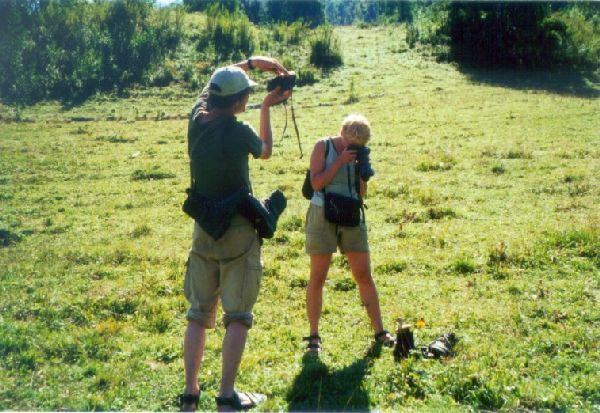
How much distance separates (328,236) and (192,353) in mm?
1813

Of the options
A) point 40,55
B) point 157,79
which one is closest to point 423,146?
point 157,79

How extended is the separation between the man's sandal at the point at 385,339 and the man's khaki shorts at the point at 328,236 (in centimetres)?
88

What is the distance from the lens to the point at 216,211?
4.35 meters

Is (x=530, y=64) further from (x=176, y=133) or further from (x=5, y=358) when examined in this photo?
(x=5, y=358)

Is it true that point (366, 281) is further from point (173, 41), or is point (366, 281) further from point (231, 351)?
point (173, 41)

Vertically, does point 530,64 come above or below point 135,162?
above

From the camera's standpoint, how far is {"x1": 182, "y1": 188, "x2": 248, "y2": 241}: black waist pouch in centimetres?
435

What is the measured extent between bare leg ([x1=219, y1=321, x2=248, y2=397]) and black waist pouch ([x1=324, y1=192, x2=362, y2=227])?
5.09ft

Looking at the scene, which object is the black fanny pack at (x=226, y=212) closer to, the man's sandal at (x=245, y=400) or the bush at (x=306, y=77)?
the man's sandal at (x=245, y=400)

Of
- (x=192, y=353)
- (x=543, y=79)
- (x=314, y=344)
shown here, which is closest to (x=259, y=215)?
(x=192, y=353)

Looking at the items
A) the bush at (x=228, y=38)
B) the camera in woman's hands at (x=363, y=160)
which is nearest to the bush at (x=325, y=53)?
the bush at (x=228, y=38)

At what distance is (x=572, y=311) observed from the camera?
672cm

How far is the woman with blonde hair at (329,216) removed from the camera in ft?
18.3

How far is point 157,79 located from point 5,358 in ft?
99.3
